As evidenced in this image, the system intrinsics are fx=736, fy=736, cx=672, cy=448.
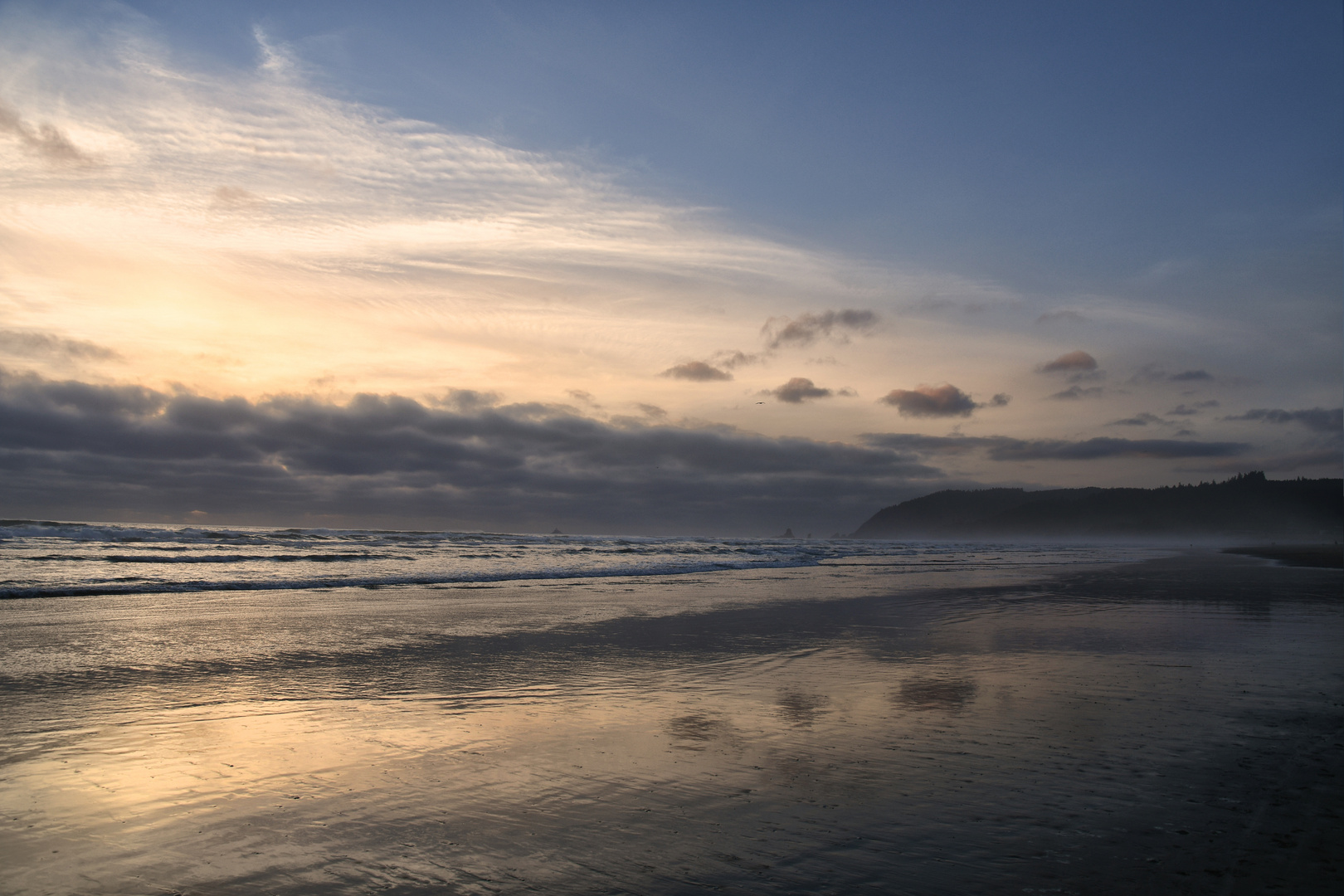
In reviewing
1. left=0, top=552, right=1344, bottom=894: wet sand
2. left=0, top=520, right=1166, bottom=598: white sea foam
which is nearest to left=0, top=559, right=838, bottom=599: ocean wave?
left=0, top=520, right=1166, bottom=598: white sea foam

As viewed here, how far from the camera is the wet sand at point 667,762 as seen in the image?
3.67 meters

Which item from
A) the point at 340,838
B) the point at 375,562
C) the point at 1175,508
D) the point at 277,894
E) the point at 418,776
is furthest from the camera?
the point at 1175,508

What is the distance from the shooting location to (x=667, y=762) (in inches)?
211

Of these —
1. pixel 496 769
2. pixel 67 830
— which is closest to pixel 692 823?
pixel 496 769

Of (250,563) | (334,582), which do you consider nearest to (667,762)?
(334,582)

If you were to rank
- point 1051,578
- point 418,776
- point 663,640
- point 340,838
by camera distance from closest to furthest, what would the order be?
point 340,838 → point 418,776 → point 663,640 → point 1051,578

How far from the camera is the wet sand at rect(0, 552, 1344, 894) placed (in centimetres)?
367

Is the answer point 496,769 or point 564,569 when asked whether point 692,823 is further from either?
point 564,569

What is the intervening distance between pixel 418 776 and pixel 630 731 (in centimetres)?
182

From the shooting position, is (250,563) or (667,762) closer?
(667,762)

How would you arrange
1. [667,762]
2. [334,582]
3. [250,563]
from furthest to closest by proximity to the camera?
[250,563] < [334,582] < [667,762]

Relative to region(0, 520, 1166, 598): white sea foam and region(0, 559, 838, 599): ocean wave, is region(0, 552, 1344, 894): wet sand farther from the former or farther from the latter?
region(0, 520, 1166, 598): white sea foam

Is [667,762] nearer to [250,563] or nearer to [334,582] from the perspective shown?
[334,582]

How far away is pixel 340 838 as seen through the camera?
158 inches
